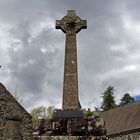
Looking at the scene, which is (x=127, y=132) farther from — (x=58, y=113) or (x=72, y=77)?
(x=58, y=113)

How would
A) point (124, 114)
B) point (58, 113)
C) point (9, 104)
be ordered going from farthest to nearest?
point (124, 114) → point (9, 104) → point (58, 113)

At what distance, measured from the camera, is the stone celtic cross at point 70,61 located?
1361 cm

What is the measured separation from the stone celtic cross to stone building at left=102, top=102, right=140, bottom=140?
907 inches

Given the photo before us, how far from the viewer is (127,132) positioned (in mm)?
38906

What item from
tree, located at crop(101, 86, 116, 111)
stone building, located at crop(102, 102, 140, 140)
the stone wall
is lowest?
the stone wall

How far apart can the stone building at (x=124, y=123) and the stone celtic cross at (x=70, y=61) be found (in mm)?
23046

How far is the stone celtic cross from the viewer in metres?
13.6

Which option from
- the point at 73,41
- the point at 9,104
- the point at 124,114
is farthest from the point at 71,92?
the point at 124,114

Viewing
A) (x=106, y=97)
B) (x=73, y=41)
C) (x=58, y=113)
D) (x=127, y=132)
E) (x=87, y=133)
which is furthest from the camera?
(x=106, y=97)

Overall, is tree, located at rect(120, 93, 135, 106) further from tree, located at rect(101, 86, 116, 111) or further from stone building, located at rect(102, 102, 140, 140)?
stone building, located at rect(102, 102, 140, 140)

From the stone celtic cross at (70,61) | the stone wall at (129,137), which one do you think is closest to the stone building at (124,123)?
the stone wall at (129,137)

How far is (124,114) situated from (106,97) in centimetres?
1482

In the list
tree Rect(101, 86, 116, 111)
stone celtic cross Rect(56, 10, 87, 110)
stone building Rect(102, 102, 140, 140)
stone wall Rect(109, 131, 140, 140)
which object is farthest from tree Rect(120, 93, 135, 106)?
stone celtic cross Rect(56, 10, 87, 110)

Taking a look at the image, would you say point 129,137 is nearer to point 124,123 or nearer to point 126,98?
point 124,123
